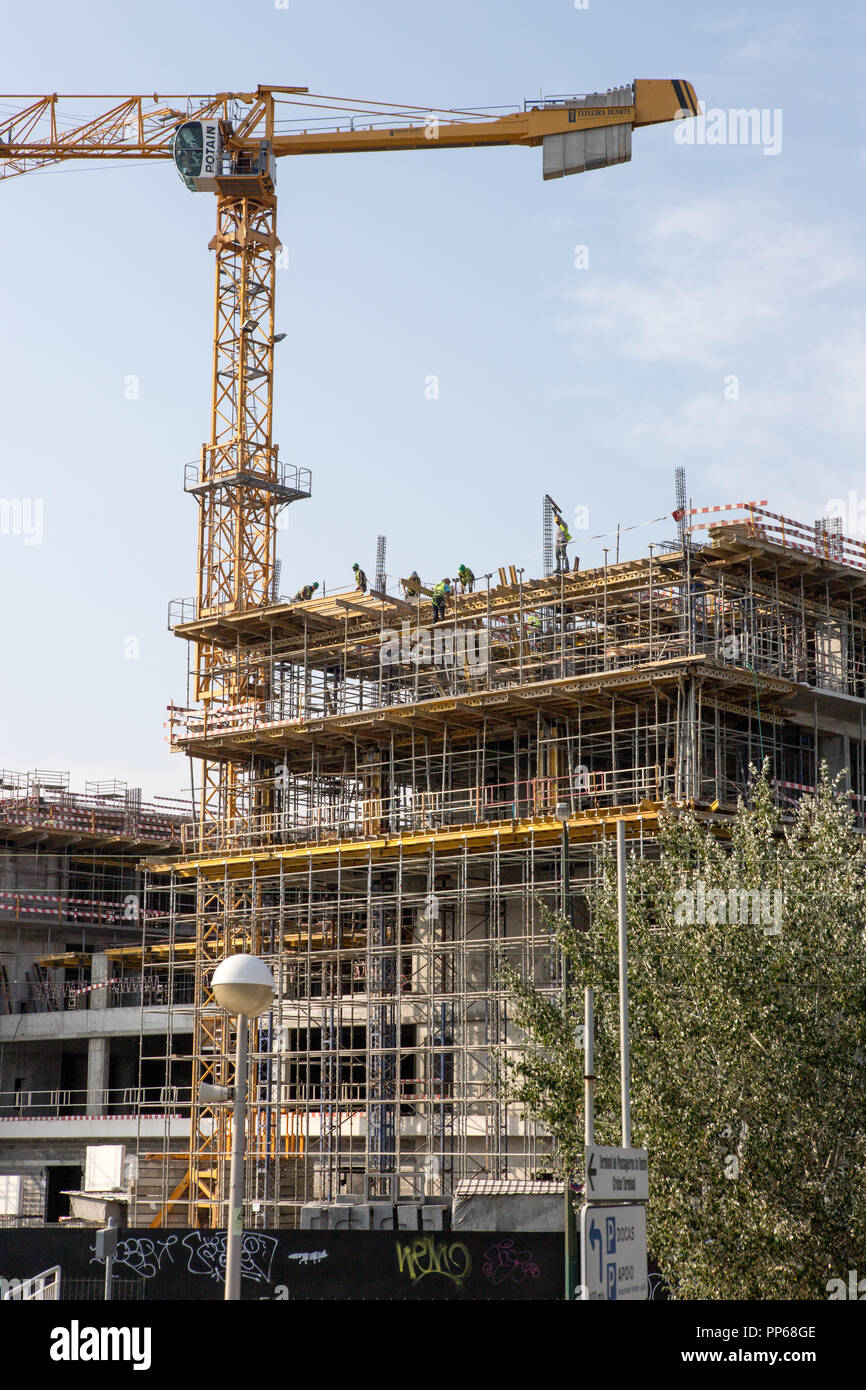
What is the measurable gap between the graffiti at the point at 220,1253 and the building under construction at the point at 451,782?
1071cm

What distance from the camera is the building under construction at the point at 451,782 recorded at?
1694 inches

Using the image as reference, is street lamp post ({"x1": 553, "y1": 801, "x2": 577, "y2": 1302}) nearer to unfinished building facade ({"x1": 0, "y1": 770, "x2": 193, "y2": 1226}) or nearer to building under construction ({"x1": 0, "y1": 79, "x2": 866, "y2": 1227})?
building under construction ({"x1": 0, "y1": 79, "x2": 866, "y2": 1227})

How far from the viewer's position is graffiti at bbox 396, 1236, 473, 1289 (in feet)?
94.0

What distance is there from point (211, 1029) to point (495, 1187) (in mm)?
15508

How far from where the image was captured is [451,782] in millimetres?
50094

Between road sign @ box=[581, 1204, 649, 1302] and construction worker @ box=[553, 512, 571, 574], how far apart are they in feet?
106

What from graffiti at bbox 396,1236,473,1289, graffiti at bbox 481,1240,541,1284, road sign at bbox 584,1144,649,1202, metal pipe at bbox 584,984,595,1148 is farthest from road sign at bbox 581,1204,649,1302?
graffiti at bbox 396,1236,473,1289

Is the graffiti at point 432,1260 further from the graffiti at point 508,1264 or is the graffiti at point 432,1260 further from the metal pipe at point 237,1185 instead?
→ the metal pipe at point 237,1185

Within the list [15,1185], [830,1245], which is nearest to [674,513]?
[830,1245]

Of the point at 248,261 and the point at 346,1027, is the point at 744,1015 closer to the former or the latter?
the point at 346,1027

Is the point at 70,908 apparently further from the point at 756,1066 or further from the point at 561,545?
the point at 756,1066

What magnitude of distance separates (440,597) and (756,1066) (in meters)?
27.6

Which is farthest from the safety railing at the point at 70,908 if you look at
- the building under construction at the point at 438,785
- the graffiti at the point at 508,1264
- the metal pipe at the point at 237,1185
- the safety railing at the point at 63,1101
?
the metal pipe at the point at 237,1185
